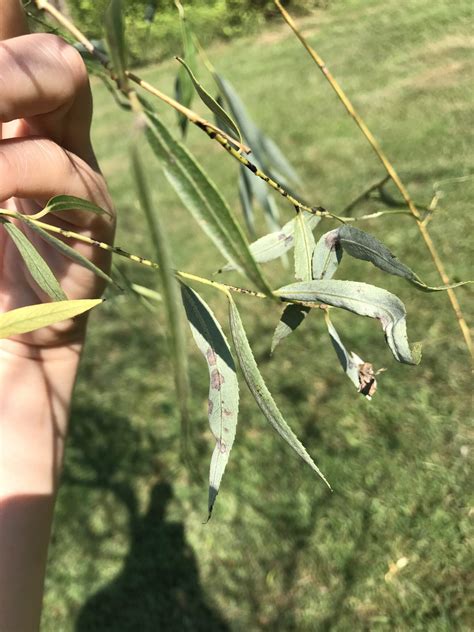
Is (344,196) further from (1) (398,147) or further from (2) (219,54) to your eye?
(2) (219,54)

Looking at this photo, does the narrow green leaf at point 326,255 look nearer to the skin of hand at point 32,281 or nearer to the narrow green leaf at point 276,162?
the skin of hand at point 32,281

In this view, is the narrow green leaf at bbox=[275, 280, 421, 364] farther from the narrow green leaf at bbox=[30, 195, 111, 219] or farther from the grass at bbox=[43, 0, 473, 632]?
the grass at bbox=[43, 0, 473, 632]

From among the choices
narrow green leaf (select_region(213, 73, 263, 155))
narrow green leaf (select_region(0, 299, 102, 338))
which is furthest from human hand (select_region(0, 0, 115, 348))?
narrow green leaf (select_region(213, 73, 263, 155))

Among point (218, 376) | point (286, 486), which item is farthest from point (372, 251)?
point (286, 486)

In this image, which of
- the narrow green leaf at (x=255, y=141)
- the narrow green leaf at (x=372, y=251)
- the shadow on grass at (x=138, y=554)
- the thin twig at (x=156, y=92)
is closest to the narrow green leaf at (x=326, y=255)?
the narrow green leaf at (x=372, y=251)

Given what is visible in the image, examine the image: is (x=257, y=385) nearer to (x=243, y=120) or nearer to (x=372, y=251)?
(x=372, y=251)

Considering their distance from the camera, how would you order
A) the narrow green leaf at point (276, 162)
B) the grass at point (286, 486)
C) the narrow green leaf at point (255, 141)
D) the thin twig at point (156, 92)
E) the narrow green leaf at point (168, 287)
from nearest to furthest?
the narrow green leaf at point (168, 287), the thin twig at point (156, 92), the narrow green leaf at point (255, 141), the narrow green leaf at point (276, 162), the grass at point (286, 486)

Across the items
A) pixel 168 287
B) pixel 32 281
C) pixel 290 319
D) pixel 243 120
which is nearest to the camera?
pixel 168 287
